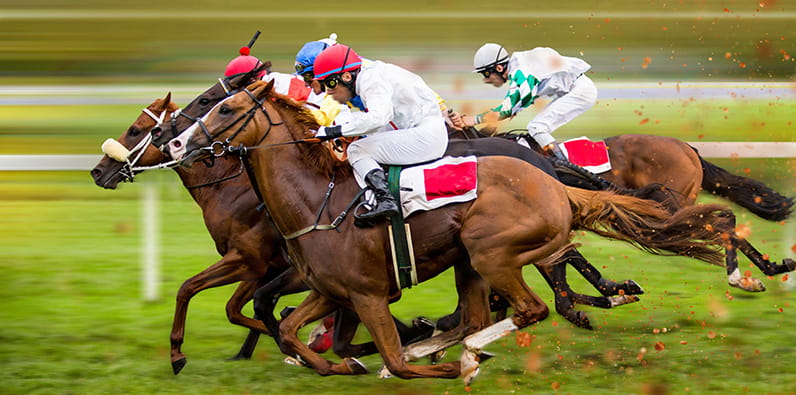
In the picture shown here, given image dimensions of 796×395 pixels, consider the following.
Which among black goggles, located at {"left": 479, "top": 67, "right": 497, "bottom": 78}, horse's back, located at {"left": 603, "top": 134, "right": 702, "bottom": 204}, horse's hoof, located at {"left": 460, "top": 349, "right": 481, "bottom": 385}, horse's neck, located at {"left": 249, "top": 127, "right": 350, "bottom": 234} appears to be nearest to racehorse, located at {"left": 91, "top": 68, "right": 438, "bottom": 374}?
horse's neck, located at {"left": 249, "top": 127, "right": 350, "bottom": 234}

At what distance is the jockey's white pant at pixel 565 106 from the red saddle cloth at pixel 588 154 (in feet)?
0.54

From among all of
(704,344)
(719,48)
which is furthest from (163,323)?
(719,48)

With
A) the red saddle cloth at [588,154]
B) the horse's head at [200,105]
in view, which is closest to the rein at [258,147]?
the horse's head at [200,105]

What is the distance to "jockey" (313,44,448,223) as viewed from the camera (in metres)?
4.10

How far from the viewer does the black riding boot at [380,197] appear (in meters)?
4.05

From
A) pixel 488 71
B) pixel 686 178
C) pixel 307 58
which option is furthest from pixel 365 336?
pixel 686 178

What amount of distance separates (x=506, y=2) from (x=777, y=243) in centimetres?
2336

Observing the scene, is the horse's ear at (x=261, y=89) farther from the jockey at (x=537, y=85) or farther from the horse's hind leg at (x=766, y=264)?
the horse's hind leg at (x=766, y=264)

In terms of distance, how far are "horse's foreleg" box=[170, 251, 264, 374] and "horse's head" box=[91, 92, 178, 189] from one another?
0.72m

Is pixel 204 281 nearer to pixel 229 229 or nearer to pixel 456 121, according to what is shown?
pixel 229 229

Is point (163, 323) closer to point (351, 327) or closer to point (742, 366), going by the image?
point (351, 327)

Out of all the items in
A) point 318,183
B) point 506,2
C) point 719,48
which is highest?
point 318,183

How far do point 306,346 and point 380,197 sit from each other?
0.82m

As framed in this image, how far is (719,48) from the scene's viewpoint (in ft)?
93.0
